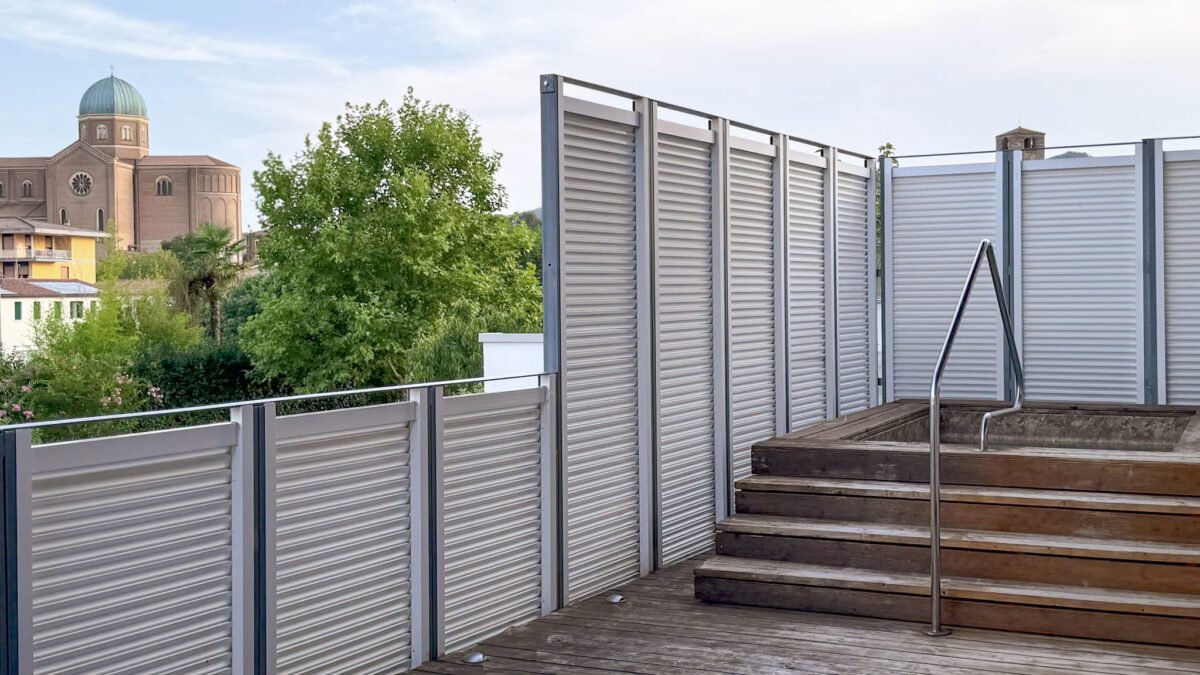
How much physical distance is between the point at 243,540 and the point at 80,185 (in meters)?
115

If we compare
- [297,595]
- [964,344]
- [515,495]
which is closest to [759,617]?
[515,495]

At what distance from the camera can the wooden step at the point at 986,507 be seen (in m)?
5.36

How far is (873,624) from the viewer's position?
534cm

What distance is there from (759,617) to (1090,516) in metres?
1.54

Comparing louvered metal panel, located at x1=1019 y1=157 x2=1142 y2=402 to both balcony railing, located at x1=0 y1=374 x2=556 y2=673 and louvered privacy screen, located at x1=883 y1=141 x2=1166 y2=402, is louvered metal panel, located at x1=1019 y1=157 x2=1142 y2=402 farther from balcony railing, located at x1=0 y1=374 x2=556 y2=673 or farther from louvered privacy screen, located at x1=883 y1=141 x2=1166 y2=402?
balcony railing, located at x1=0 y1=374 x2=556 y2=673

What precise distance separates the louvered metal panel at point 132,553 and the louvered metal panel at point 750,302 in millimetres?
3876

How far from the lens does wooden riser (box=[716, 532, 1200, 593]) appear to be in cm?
517

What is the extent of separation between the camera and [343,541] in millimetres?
4383

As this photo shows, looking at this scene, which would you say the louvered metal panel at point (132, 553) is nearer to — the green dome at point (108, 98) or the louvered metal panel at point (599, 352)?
the louvered metal panel at point (599, 352)

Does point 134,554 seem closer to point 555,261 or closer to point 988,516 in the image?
point 555,261

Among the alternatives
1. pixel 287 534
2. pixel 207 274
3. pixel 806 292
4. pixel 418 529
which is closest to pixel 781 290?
pixel 806 292

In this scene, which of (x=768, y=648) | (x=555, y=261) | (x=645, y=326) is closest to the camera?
(x=768, y=648)

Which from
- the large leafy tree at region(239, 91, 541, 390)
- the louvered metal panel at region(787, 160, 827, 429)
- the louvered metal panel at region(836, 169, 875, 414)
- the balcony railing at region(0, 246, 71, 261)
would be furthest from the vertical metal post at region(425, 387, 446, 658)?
the balcony railing at region(0, 246, 71, 261)

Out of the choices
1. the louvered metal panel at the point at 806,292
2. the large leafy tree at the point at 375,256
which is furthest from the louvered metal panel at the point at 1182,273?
the large leafy tree at the point at 375,256
